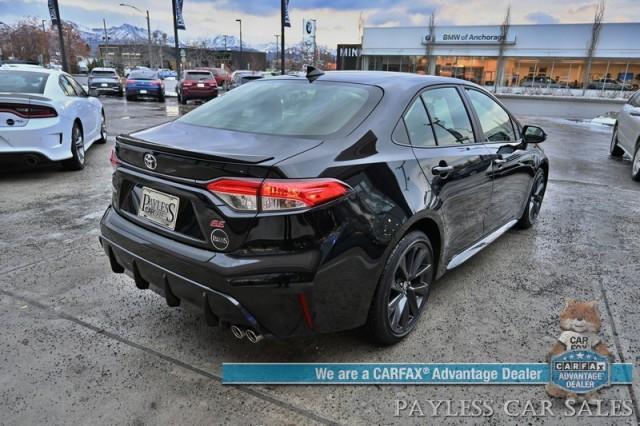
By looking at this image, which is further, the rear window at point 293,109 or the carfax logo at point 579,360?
the rear window at point 293,109

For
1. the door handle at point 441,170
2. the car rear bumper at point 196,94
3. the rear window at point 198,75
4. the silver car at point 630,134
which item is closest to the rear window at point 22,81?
the door handle at point 441,170

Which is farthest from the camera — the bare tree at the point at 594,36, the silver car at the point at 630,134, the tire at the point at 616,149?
the bare tree at the point at 594,36

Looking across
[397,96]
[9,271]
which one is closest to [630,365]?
[397,96]

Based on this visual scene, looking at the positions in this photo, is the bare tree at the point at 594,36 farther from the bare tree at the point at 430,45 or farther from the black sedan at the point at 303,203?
the black sedan at the point at 303,203

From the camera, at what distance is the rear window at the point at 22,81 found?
21.5 ft

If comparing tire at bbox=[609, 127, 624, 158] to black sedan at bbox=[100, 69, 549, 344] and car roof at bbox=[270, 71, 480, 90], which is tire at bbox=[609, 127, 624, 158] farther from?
car roof at bbox=[270, 71, 480, 90]

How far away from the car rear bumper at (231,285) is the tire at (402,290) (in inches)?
18.9

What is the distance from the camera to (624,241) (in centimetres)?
480

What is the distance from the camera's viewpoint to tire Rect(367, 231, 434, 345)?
8.45ft

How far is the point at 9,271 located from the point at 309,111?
275cm

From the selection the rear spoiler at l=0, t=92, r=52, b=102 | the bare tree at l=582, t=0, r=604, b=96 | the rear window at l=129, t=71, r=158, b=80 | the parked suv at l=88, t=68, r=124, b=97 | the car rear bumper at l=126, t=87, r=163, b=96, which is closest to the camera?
the rear spoiler at l=0, t=92, r=52, b=102

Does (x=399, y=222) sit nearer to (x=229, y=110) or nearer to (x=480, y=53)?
(x=229, y=110)

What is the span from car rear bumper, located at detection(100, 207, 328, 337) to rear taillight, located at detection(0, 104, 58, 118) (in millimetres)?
4694

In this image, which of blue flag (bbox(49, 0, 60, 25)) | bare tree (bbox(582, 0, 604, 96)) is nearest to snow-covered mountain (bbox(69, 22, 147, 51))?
blue flag (bbox(49, 0, 60, 25))
